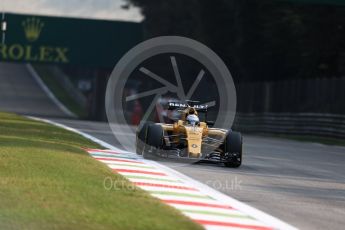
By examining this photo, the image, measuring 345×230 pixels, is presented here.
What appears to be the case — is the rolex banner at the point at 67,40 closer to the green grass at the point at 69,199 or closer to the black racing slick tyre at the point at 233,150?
the black racing slick tyre at the point at 233,150

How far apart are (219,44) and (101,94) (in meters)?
13.2

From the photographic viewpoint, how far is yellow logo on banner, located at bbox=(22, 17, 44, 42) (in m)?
60.8

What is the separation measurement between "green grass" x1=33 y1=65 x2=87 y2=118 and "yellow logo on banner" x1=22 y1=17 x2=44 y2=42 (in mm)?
8732

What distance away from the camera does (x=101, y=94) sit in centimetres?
6912

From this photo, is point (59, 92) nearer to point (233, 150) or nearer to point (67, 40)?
point (67, 40)

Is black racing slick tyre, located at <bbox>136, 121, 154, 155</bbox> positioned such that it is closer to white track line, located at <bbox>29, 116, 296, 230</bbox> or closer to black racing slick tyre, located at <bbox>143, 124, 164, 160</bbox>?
black racing slick tyre, located at <bbox>143, 124, 164, 160</bbox>

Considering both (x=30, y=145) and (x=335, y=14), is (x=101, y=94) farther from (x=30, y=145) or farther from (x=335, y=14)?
(x=30, y=145)

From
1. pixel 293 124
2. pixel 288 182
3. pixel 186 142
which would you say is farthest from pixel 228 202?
pixel 293 124

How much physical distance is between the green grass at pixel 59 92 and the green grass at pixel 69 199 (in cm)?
5490

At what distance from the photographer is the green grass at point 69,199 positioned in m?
9.02

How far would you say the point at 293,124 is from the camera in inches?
1662

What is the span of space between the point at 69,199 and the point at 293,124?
32.4m

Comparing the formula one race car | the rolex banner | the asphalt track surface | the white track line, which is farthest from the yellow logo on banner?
the white track line

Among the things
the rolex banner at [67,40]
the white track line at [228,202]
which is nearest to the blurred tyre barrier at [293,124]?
the rolex banner at [67,40]
